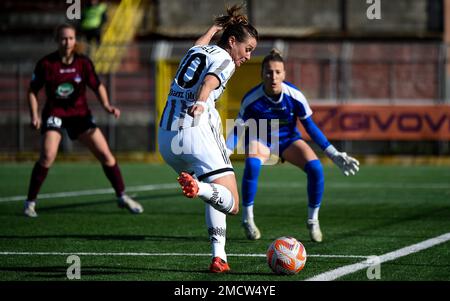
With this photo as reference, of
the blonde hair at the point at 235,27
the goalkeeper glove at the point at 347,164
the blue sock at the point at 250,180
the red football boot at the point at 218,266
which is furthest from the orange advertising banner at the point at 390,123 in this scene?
the red football boot at the point at 218,266

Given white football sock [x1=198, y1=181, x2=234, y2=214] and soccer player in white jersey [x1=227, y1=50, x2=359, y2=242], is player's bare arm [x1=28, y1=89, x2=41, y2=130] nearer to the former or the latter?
soccer player in white jersey [x1=227, y1=50, x2=359, y2=242]

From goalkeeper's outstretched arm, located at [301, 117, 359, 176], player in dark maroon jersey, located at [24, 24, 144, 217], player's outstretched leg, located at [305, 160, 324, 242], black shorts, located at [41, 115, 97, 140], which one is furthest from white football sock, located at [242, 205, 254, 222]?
black shorts, located at [41, 115, 97, 140]

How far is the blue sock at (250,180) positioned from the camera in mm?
9875

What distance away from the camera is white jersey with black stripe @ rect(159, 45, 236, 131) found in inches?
288

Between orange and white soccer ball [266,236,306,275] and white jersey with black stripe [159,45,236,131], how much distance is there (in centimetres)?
110

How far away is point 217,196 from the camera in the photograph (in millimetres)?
7227

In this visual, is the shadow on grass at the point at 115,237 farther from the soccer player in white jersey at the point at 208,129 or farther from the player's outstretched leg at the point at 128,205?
the player's outstretched leg at the point at 128,205

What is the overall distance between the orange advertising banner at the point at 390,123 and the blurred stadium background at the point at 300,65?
2cm

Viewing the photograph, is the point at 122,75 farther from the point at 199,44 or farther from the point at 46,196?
the point at 199,44

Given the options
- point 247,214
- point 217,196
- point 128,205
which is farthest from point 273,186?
point 217,196

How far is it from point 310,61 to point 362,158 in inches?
149

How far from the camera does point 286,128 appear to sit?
1001cm

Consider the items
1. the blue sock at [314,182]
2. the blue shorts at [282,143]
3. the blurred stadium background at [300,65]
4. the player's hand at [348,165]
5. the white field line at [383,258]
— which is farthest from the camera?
the blurred stadium background at [300,65]
